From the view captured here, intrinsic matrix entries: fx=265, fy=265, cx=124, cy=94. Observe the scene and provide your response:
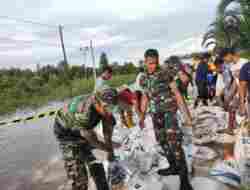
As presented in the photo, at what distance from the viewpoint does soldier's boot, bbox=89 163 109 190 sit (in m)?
2.29

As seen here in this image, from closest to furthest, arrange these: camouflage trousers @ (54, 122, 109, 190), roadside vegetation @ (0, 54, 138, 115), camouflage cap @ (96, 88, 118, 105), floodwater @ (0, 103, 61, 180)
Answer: camouflage cap @ (96, 88, 118, 105) → camouflage trousers @ (54, 122, 109, 190) → floodwater @ (0, 103, 61, 180) → roadside vegetation @ (0, 54, 138, 115)

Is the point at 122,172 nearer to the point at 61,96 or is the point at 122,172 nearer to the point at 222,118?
the point at 222,118

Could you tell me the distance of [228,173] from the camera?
2414 millimetres

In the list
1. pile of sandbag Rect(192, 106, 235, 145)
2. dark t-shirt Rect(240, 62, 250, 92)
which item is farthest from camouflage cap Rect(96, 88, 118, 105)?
pile of sandbag Rect(192, 106, 235, 145)

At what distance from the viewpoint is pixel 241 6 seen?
12.6 meters

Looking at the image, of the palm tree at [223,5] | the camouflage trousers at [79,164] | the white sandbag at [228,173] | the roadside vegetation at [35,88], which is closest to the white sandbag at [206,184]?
the white sandbag at [228,173]

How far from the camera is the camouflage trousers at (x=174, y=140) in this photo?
237 cm

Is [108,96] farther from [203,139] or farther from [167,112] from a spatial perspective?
[203,139]

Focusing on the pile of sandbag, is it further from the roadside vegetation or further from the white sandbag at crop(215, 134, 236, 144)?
the roadside vegetation

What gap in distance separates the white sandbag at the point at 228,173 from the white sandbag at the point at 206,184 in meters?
0.06

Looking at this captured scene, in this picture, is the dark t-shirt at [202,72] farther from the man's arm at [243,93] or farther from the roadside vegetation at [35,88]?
the roadside vegetation at [35,88]

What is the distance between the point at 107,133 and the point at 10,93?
1674 centimetres

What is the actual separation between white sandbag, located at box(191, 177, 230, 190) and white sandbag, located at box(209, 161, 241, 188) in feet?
0.21

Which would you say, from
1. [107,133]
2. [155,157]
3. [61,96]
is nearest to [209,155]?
[155,157]
